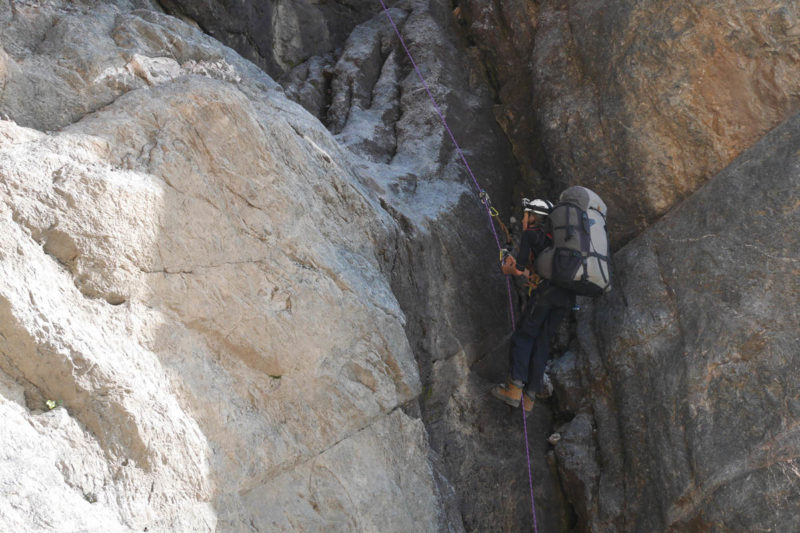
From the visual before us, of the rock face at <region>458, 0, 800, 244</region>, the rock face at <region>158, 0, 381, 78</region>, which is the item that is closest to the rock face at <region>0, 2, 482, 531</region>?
the rock face at <region>158, 0, 381, 78</region>

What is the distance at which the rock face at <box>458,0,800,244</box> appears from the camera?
28.2 ft

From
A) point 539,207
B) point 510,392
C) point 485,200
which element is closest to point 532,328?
point 510,392

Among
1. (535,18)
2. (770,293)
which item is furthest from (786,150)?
(535,18)

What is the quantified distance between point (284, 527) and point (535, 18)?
8833 millimetres

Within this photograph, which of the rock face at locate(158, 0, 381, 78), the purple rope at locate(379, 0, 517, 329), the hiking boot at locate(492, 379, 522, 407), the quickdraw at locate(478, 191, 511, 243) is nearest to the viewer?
the hiking boot at locate(492, 379, 522, 407)

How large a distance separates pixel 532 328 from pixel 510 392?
2.70 feet

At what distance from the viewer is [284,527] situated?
5.60 m

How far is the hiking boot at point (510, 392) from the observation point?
8508 mm

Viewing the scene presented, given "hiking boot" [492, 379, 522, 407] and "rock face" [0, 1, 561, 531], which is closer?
"rock face" [0, 1, 561, 531]

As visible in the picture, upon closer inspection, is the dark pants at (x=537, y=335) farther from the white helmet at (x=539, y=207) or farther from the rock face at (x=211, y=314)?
the white helmet at (x=539, y=207)

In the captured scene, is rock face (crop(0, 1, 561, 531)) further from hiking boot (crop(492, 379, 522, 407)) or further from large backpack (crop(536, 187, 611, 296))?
large backpack (crop(536, 187, 611, 296))

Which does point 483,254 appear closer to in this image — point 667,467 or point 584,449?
point 584,449

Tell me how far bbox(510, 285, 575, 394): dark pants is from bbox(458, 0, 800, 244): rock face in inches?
67.3

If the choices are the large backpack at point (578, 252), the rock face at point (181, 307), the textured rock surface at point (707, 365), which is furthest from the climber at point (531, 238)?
the rock face at point (181, 307)
